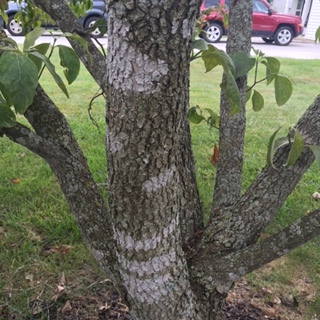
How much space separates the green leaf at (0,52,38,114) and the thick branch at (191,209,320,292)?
2.86 feet

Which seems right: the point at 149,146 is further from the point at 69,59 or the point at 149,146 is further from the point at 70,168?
the point at 70,168

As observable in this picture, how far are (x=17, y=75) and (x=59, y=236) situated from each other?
188 cm

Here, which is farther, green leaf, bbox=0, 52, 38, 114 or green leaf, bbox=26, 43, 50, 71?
green leaf, bbox=26, 43, 50, 71

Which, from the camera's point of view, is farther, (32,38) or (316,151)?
(316,151)

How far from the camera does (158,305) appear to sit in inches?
49.4

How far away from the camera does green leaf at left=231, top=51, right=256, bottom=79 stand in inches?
44.6

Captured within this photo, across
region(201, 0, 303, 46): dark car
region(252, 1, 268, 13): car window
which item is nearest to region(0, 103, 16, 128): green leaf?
region(201, 0, 303, 46): dark car

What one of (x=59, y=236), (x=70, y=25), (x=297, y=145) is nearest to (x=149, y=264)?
(x=297, y=145)

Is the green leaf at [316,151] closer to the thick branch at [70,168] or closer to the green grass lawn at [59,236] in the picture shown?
the thick branch at [70,168]

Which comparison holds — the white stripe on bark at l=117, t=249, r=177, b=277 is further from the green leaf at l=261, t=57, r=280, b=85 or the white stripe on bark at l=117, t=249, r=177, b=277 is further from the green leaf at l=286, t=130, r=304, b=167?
the green leaf at l=261, t=57, r=280, b=85

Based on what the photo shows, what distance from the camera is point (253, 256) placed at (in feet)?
4.24

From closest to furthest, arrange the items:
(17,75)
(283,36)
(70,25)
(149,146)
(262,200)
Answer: (17,75) < (149,146) < (262,200) < (70,25) < (283,36)

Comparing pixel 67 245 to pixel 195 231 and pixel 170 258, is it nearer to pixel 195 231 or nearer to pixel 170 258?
pixel 195 231

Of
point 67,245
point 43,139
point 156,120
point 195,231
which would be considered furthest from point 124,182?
Answer: point 67,245
